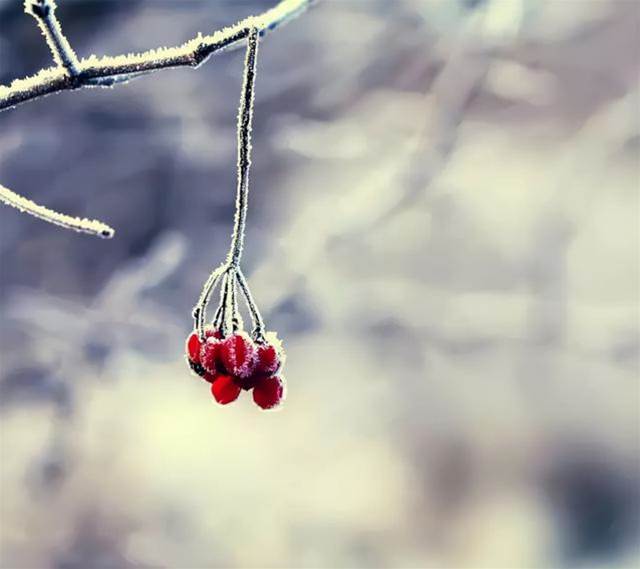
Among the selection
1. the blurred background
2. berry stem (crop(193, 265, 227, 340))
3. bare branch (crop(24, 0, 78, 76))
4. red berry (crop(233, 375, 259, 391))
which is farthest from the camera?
the blurred background

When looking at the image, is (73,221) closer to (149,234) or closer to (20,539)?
(149,234)

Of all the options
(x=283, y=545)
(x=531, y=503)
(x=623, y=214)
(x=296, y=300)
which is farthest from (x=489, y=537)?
(x=623, y=214)

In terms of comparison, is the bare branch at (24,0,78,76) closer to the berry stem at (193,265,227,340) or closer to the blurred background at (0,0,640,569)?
the berry stem at (193,265,227,340)

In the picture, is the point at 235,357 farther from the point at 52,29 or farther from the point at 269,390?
the point at 52,29

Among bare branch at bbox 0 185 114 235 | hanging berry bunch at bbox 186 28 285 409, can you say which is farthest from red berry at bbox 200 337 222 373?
bare branch at bbox 0 185 114 235

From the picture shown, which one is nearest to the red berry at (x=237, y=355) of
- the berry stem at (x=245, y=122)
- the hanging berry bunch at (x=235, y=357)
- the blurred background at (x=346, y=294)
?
the hanging berry bunch at (x=235, y=357)

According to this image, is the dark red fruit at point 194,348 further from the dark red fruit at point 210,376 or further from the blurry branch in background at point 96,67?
the blurry branch in background at point 96,67

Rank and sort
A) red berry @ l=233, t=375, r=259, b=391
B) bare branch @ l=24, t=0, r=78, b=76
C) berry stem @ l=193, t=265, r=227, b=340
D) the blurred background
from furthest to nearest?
the blurred background < red berry @ l=233, t=375, r=259, b=391 < berry stem @ l=193, t=265, r=227, b=340 < bare branch @ l=24, t=0, r=78, b=76
